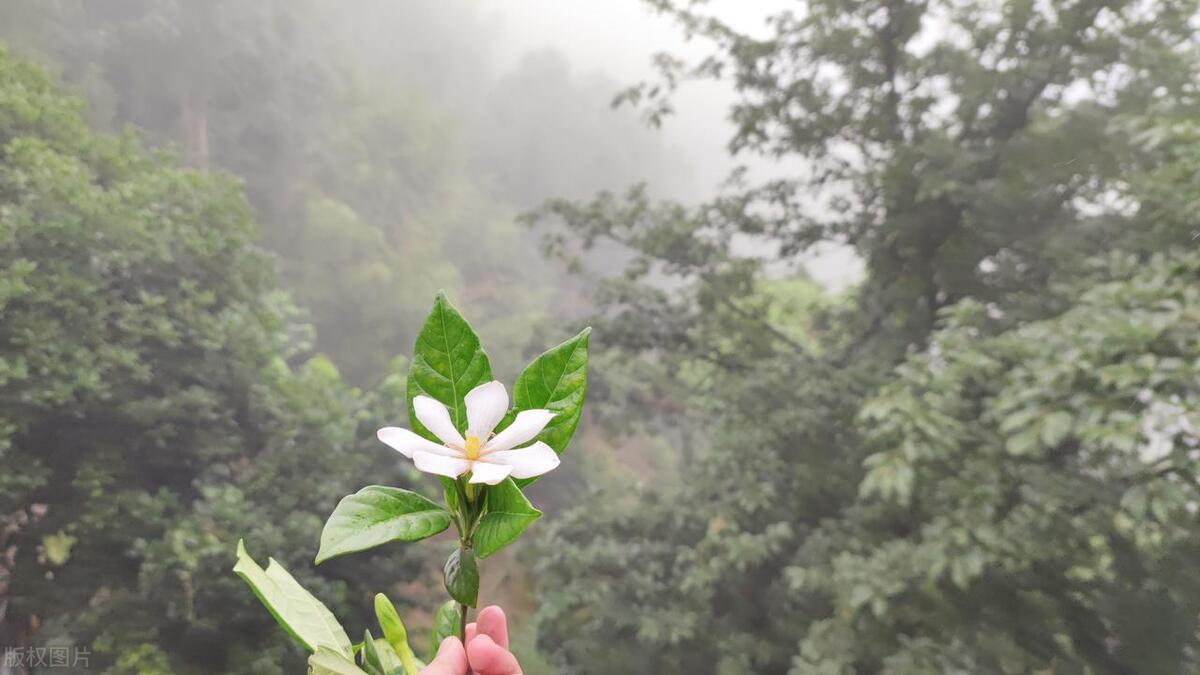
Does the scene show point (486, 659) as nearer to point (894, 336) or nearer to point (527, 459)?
point (527, 459)

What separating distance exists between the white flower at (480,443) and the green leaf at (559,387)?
0.01 meters

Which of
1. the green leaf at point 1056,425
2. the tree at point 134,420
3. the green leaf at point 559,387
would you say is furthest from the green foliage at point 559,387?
the tree at point 134,420

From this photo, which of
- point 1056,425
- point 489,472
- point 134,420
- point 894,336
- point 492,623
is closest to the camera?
point 489,472

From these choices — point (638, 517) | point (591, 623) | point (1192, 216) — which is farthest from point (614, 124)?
point (1192, 216)

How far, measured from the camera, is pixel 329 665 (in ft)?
0.73

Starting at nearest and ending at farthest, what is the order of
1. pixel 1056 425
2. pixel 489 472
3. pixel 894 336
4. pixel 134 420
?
pixel 489 472 → pixel 1056 425 → pixel 134 420 → pixel 894 336

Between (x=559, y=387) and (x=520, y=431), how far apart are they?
0.03m

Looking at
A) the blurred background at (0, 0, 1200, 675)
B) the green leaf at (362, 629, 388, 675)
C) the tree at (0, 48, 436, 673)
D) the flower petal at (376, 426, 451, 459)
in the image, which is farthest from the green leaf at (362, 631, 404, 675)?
the tree at (0, 48, 436, 673)

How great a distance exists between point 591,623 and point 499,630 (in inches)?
60.8

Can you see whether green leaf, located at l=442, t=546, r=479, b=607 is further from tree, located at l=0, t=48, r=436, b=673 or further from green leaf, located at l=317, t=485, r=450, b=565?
tree, located at l=0, t=48, r=436, b=673

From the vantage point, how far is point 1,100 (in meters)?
1.16

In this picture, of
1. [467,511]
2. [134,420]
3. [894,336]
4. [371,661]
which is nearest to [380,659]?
[371,661]

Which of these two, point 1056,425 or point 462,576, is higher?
point 1056,425

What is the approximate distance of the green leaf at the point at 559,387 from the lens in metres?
0.24
